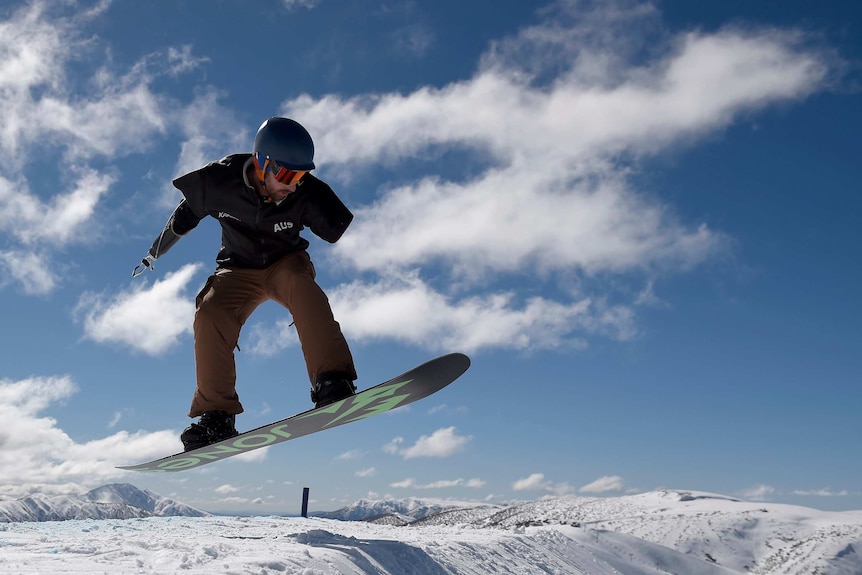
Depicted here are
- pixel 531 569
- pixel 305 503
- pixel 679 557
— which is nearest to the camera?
pixel 531 569

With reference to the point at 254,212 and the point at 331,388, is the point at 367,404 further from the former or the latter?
the point at 254,212

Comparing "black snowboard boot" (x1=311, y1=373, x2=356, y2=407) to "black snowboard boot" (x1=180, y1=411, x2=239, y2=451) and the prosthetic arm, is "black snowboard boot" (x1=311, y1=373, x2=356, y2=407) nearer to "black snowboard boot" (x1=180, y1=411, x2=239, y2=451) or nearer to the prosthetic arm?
"black snowboard boot" (x1=180, y1=411, x2=239, y2=451)

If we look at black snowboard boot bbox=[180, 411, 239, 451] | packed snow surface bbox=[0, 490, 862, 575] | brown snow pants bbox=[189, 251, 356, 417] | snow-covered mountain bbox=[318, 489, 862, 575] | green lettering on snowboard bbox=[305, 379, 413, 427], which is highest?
brown snow pants bbox=[189, 251, 356, 417]

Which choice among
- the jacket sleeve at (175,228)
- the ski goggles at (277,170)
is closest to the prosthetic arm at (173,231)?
the jacket sleeve at (175,228)

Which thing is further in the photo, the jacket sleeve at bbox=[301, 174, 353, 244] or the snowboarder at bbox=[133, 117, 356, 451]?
the jacket sleeve at bbox=[301, 174, 353, 244]

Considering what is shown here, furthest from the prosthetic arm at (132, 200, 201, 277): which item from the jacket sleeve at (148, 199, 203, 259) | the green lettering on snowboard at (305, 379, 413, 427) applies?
the green lettering on snowboard at (305, 379, 413, 427)

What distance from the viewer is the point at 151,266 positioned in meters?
6.63

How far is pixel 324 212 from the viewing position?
19.6 ft

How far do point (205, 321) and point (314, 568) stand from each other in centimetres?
255

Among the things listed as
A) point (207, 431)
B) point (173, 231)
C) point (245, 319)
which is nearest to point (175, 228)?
point (173, 231)

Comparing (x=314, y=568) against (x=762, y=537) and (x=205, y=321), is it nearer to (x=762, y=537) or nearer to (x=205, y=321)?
(x=205, y=321)

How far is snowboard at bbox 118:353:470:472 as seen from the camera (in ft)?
18.1

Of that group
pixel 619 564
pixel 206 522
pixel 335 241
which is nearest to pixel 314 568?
pixel 335 241

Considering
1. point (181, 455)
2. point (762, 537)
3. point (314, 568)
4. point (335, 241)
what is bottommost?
point (762, 537)
